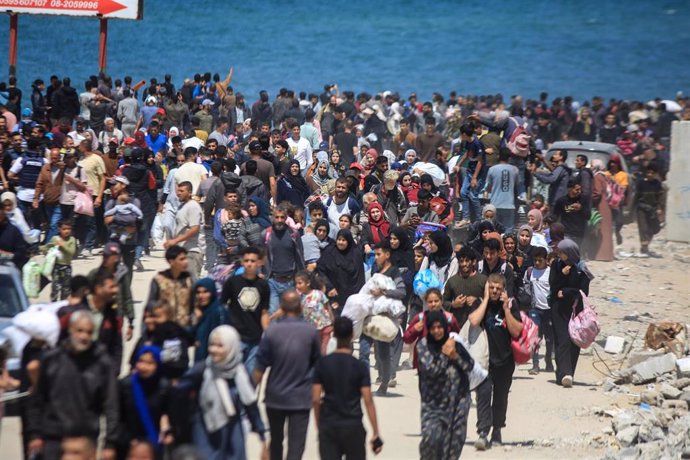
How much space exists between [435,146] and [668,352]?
7.33 meters

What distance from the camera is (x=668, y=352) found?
1562 cm

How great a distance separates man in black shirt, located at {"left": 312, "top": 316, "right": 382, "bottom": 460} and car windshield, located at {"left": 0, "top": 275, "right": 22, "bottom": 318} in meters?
3.45

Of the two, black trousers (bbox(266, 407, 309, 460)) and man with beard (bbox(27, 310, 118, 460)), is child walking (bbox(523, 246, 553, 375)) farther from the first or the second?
man with beard (bbox(27, 310, 118, 460))

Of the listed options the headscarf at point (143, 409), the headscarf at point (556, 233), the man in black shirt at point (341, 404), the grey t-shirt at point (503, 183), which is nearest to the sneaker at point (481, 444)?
the man in black shirt at point (341, 404)

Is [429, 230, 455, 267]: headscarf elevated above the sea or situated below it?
below

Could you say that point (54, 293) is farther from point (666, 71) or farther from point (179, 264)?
point (666, 71)

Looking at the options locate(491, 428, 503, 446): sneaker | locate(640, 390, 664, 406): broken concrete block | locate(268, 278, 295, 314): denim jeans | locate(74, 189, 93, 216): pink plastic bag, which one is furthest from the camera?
locate(74, 189, 93, 216): pink plastic bag

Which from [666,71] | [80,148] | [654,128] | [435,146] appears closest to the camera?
[80,148]

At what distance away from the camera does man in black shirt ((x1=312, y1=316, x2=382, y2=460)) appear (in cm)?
917

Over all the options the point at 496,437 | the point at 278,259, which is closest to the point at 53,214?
the point at 278,259

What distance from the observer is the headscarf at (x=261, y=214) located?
14.6m

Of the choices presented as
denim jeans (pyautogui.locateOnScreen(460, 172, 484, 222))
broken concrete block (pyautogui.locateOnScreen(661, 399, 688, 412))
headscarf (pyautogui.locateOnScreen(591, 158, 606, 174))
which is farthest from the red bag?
headscarf (pyautogui.locateOnScreen(591, 158, 606, 174))

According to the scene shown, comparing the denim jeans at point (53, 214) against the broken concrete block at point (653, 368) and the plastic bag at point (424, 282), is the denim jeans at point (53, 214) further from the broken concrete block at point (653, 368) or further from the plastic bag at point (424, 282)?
→ the broken concrete block at point (653, 368)

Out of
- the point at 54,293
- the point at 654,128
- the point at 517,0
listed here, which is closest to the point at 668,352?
the point at 54,293
